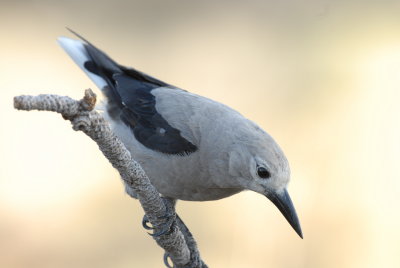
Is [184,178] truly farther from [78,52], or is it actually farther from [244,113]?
[244,113]

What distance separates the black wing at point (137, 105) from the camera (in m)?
3.64

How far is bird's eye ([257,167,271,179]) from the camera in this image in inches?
122

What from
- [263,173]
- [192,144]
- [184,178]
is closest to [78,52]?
[192,144]

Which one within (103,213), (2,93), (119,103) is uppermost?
(119,103)

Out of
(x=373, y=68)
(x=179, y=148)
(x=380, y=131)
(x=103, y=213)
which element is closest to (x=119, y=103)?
(x=179, y=148)

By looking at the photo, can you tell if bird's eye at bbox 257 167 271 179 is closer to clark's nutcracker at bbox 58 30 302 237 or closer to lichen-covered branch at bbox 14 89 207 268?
clark's nutcracker at bbox 58 30 302 237

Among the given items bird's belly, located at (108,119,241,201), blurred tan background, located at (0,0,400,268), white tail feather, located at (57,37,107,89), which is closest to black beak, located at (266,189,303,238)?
bird's belly, located at (108,119,241,201)

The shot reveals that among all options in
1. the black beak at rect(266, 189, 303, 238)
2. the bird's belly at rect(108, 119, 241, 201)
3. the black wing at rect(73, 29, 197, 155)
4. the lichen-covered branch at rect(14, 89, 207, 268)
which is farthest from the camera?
the black wing at rect(73, 29, 197, 155)

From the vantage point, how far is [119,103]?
407 centimetres

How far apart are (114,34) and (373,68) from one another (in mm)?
2680

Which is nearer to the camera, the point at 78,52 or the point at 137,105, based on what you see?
the point at 137,105

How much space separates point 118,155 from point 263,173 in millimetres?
976

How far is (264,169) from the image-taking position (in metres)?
3.10

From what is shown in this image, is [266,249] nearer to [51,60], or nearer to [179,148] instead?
[179,148]
